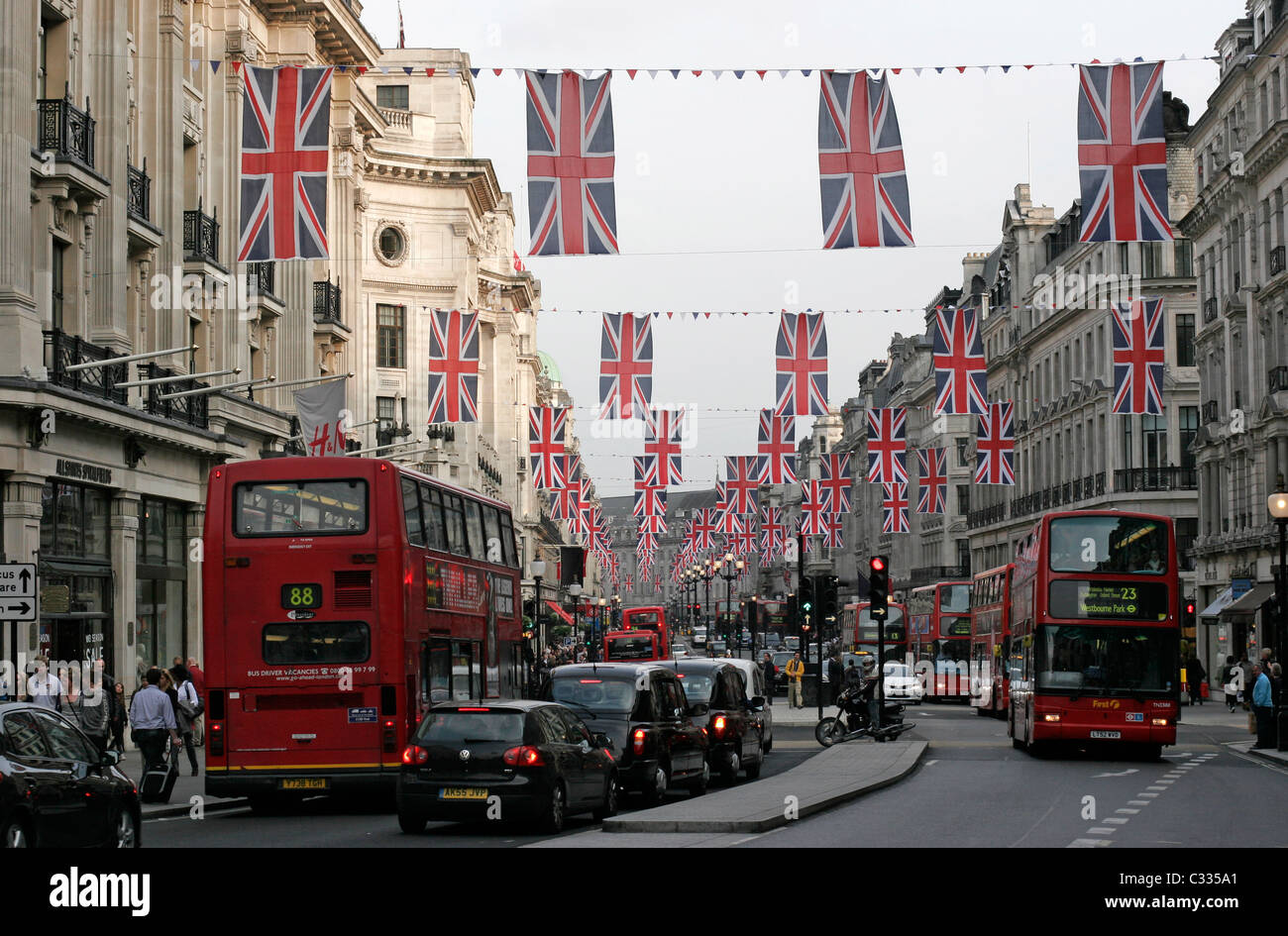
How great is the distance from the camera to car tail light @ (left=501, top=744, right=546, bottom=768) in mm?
18547

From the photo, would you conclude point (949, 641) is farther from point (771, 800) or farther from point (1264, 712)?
point (771, 800)

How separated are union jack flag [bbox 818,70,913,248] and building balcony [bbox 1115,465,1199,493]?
5264 centimetres

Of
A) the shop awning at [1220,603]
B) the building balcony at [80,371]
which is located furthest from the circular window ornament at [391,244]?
the building balcony at [80,371]

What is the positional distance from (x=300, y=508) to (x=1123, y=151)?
1285 cm

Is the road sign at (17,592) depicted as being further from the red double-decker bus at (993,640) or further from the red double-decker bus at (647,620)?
the red double-decker bus at (647,620)

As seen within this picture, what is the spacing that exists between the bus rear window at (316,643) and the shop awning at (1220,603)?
43.3m

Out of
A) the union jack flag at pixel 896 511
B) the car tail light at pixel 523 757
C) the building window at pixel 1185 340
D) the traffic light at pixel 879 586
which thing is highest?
the building window at pixel 1185 340

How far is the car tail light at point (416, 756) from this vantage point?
18734mm

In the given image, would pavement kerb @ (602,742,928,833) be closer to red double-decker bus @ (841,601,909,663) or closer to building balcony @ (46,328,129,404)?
building balcony @ (46,328,129,404)

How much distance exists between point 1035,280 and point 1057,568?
206 ft

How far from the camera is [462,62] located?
8331cm

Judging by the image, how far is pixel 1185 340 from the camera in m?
76.9
